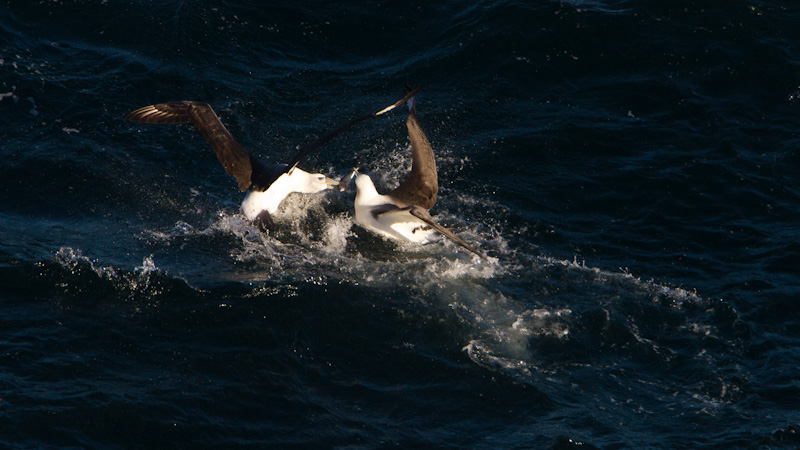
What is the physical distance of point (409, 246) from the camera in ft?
43.3

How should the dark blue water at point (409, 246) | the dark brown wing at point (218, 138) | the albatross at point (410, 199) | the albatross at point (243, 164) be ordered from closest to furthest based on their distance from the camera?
the dark blue water at point (409, 246) → the albatross at point (410, 199) → the albatross at point (243, 164) → the dark brown wing at point (218, 138)

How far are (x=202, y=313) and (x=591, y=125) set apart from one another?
8063mm

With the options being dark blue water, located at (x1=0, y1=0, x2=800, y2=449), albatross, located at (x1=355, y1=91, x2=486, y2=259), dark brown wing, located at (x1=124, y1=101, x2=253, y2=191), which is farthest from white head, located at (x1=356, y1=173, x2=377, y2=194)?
dark brown wing, located at (x1=124, y1=101, x2=253, y2=191)

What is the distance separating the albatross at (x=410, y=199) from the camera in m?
13.1

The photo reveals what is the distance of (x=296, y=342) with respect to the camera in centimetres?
Result: 1039

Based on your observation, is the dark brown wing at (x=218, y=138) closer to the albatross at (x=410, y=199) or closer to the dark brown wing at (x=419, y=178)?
the albatross at (x=410, y=199)

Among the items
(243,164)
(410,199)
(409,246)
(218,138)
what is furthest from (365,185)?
(218,138)

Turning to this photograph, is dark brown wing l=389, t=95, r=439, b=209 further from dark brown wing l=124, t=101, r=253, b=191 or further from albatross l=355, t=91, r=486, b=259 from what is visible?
dark brown wing l=124, t=101, r=253, b=191

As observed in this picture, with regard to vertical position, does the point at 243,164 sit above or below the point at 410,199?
above

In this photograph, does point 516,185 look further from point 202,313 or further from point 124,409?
point 124,409

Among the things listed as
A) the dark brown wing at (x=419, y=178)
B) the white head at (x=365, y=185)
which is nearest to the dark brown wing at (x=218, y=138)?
the white head at (x=365, y=185)

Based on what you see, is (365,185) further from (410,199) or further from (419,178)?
(419,178)

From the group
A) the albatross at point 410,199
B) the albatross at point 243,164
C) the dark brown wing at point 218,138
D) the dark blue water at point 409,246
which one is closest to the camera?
the dark blue water at point 409,246

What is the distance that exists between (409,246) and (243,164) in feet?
9.85
